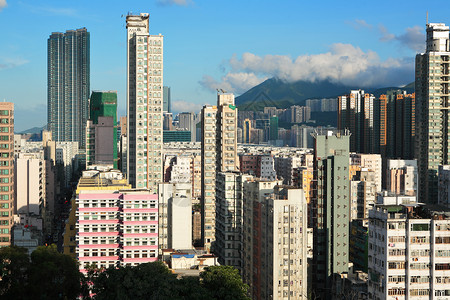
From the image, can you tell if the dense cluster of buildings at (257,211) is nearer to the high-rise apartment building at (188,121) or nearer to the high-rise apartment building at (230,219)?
the high-rise apartment building at (230,219)

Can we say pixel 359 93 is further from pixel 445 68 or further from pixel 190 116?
pixel 190 116

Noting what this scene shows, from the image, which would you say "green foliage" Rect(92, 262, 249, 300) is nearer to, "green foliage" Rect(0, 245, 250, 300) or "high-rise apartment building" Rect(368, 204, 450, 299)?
"green foliage" Rect(0, 245, 250, 300)

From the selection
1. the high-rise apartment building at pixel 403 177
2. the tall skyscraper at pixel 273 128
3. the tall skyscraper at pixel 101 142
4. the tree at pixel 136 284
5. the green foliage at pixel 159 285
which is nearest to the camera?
the tree at pixel 136 284

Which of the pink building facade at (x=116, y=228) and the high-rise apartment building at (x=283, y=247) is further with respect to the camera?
the pink building facade at (x=116, y=228)

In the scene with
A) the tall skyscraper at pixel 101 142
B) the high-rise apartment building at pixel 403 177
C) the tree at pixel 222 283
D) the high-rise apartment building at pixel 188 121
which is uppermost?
the high-rise apartment building at pixel 188 121

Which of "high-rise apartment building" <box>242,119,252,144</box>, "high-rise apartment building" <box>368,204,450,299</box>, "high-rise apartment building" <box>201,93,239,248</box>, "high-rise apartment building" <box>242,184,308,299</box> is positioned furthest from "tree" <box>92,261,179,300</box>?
"high-rise apartment building" <box>242,119,252,144</box>

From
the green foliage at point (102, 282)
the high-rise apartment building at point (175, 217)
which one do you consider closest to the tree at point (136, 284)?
the green foliage at point (102, 282)
